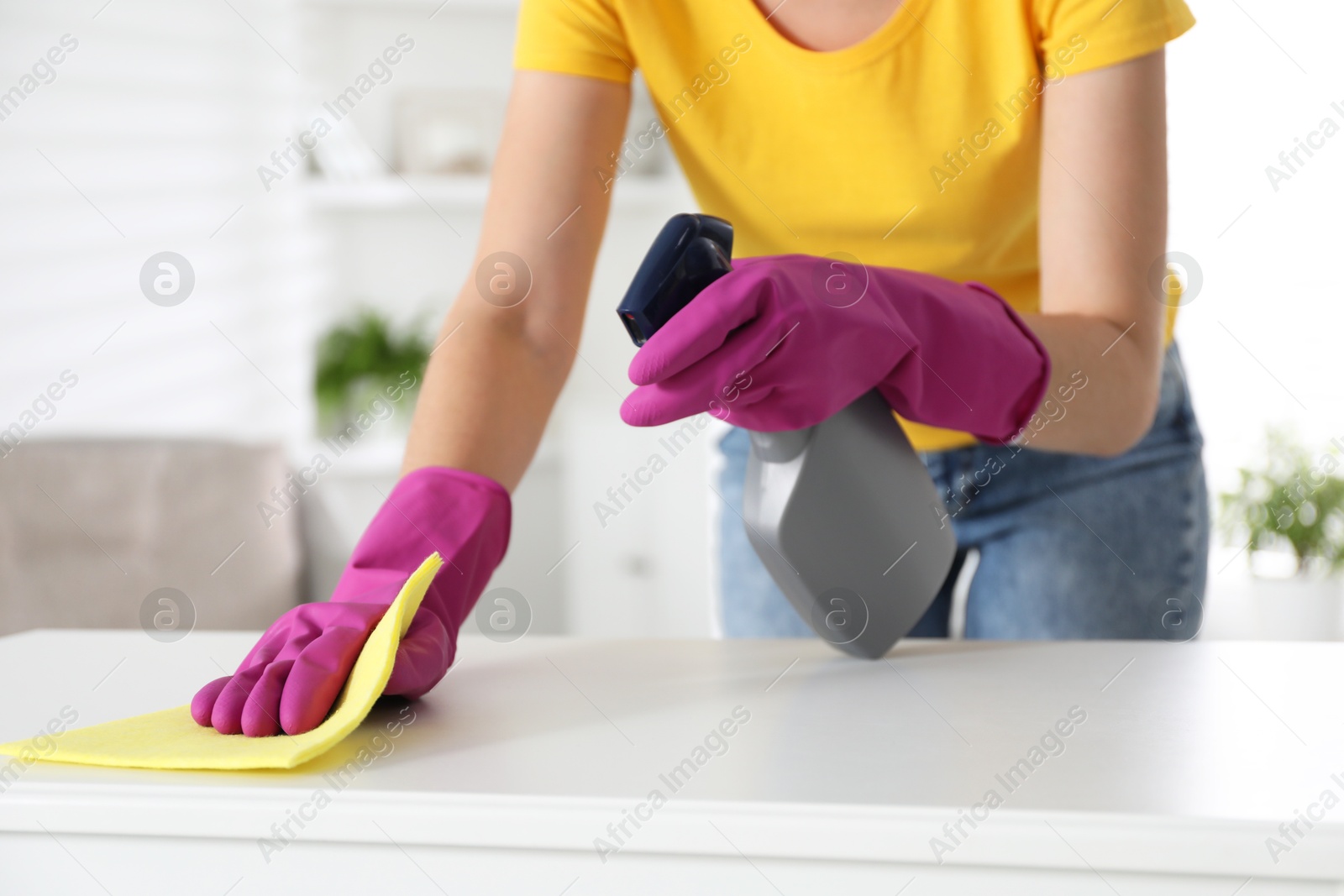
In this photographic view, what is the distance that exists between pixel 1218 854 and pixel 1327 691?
0.26m

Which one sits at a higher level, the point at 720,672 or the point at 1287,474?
the point at 720,672

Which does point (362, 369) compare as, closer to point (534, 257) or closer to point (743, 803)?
point (534, 257)

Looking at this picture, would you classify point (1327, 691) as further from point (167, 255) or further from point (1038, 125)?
point (167, 255)

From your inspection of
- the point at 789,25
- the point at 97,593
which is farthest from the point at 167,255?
the point at 789,25

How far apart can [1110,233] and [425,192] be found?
197cm

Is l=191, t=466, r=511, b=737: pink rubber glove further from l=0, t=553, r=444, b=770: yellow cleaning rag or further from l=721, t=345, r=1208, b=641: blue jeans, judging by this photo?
l=721, t=345, r=1208, b=641: blue jeans

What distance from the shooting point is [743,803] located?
39 cm

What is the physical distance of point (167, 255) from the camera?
2.43 metres

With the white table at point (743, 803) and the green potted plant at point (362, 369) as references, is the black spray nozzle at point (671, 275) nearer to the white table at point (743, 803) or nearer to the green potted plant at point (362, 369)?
the white table at point (743, 803)

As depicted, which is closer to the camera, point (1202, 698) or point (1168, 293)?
point (1202, 698)

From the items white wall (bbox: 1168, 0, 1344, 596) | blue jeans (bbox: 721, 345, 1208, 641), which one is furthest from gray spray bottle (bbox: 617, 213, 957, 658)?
white wall (bbox: 1168, 0, 1344, 596)

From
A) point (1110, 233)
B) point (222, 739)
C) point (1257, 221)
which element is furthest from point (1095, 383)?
point (1257, 221)

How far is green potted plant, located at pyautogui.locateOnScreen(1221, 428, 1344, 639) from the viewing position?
2078 millimetres

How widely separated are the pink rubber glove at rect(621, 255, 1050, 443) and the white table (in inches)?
6.1
